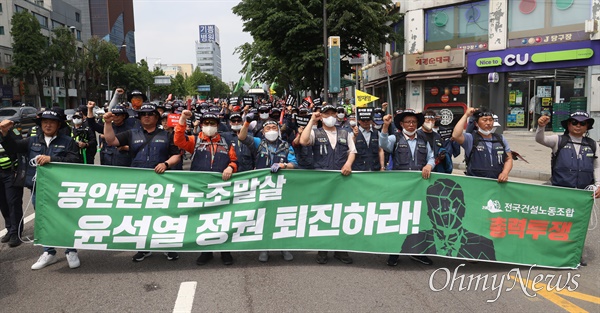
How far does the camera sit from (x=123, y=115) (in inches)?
Result: 266

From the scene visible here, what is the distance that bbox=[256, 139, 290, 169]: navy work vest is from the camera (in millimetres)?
5641

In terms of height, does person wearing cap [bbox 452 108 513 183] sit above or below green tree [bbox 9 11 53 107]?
below

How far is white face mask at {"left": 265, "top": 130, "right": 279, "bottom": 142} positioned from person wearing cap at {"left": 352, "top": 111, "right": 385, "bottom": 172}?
59.3 inches

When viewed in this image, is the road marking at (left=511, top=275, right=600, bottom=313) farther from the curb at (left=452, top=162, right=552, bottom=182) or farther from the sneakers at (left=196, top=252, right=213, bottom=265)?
the curb at (left=452, top=162, right=552, bottom=182)

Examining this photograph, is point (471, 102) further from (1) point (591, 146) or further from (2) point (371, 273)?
(2) point (371, 273)

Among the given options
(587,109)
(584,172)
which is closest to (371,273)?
(584,172)

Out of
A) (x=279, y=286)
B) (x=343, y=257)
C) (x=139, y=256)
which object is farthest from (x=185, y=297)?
(x=343, y=257)

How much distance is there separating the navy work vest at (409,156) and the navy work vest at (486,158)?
1.88 feet

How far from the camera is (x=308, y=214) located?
5.15 m

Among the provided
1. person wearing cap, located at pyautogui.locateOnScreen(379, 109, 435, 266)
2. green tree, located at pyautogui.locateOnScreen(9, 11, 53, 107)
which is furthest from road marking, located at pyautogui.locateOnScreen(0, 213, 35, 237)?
green tree, located at pyautogui.locateOnScreen(9, 11, 53, 107)

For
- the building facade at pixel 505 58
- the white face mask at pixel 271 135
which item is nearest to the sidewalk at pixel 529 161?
the building facade at pixel 505 58

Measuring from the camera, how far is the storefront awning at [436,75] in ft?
73.0

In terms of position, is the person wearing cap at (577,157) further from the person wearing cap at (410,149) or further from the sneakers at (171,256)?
the sneakers at (171,256)

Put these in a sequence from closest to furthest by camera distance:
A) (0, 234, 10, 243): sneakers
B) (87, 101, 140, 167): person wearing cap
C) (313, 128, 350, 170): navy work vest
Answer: (313, 128, 350, 170): navy work vest
(0, 234, 10, 243): sneakers
(87, 101, 140, 167): person wearing cap
